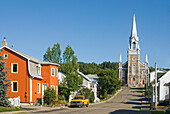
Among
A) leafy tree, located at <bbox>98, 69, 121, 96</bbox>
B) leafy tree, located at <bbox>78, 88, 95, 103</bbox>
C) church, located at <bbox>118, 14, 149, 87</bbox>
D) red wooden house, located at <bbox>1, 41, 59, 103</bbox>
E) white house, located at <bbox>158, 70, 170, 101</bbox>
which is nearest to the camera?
red wooden house, located at <bbox>1, 41, 59, 103</bbox>

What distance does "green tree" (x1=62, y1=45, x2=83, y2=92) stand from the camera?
149 feet

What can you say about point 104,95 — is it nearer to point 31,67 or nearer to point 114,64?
point 31,67

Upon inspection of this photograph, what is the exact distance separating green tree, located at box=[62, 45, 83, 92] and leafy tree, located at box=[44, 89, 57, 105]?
6.48m

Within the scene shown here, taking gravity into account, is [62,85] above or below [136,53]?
below

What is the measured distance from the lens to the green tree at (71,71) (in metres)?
45.5

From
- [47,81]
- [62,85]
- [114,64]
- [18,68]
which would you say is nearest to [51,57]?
[62,85]

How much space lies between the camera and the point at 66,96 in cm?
4678

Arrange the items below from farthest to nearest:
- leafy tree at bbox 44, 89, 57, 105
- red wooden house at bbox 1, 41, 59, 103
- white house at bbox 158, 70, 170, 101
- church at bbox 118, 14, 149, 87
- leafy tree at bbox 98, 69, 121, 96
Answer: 1. church at bbox 118, 14, 149, 87
2. leafy tree at bbox 98, 69, 121, 96
3. white house at bbox 158, 70, 170, 101
4. leafy tree at bbox 44, 89, 57, 105
5. red wooden house at bbox 1, 41, 59, 103

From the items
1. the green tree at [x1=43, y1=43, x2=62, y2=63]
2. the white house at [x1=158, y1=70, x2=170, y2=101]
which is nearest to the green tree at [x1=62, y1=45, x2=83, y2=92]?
the green tree at [x1=43, y1=43, x2=62, y2=63]

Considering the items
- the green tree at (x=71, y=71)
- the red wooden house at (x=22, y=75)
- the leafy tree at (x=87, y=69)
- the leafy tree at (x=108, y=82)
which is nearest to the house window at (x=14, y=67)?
the red wooden house at (x=22, y=75)

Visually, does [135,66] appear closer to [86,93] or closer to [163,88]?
[86,93]

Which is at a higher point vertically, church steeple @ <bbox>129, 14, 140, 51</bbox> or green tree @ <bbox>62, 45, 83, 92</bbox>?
church steeple @ <bbox>129, 14, 140, 51</bbox>

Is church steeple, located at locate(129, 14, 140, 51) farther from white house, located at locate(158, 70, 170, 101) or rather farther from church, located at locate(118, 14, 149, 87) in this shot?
white house, located at locate(158, 70, 170, 101)

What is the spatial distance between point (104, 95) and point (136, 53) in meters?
52.3
